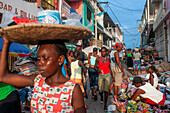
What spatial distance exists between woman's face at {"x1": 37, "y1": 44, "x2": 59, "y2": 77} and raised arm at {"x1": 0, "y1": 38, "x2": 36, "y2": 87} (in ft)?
1.18

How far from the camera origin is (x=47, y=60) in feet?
5.07

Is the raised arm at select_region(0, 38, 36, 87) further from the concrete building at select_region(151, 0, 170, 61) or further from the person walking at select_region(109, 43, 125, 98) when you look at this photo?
the concrete building at select_region(151, 0, 170, 61)

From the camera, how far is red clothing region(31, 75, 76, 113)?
4.92 ft

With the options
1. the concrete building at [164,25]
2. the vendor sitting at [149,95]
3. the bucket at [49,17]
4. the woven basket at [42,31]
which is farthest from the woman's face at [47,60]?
the concrete building at [164,25]

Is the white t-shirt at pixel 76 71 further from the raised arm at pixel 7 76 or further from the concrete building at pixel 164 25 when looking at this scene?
the concrete building at pixel 164 25

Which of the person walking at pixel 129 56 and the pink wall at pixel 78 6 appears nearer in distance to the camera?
the person walking at pixel 129 56

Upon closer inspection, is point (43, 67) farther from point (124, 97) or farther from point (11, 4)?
point (11, 4)

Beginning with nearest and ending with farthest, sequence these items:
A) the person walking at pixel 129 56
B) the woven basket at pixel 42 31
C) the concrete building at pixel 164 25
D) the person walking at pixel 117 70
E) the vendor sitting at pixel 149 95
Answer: the woven basket at pixel 42 31 → the vendor sitting at pixel 149 95 → the person walking at pixel 117 70 → the person walking at pixel 129 56 → the concrete building at pixel 164 25

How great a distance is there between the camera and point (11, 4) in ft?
24.9

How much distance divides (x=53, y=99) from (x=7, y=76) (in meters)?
0.62

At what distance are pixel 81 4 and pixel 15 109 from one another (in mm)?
17092

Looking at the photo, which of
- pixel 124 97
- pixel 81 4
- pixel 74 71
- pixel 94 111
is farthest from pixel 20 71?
pixel 81 4

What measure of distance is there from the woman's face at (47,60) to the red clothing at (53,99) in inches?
6.7

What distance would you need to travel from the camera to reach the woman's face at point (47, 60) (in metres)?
1.54
